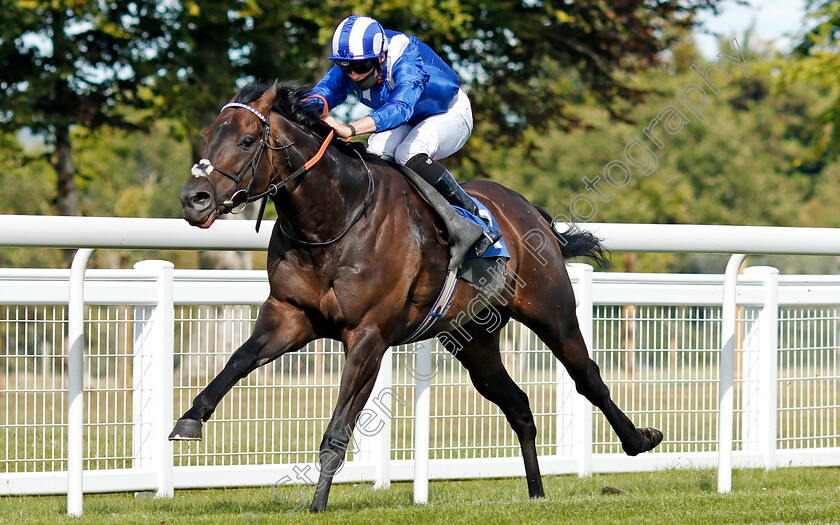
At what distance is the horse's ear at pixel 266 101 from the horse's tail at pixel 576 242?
1792 millimetres

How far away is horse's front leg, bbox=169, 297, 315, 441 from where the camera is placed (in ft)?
13.0

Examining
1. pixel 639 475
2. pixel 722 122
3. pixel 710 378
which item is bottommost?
pixel 639 475

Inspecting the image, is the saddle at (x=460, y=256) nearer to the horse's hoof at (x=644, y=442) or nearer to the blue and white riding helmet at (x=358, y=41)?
the blue and white riding helmet at (x=358, y=41)

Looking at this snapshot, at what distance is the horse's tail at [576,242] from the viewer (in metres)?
5.31

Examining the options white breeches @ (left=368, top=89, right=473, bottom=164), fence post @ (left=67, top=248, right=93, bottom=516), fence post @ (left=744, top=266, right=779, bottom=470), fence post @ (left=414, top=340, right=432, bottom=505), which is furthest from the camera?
fence post @ (left=744, top=266, right=779, bottom=470)

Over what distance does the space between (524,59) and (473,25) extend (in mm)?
1113

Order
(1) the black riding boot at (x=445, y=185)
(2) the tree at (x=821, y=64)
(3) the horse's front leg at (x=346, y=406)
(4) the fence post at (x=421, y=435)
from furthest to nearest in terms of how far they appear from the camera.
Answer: (2) the tree at (x=821, y=64) → (4) the fence post at (x=421, y=435) → (1) the black riding boot at (x=445, y=185) → (3) the horse's front leg at (x=346, y=406)

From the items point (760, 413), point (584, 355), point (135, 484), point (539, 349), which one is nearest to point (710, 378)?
point (760, 413)

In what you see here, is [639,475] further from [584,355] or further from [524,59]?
[524,59]

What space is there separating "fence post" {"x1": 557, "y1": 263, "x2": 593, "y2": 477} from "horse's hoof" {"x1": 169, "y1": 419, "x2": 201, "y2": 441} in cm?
291

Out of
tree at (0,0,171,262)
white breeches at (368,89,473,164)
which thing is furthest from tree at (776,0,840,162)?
white breeches at (368,89,473,164)

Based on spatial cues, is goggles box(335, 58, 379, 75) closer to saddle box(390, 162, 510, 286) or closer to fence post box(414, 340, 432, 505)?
saddle box(390, 162, 510, 286)

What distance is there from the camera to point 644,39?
47.9 ft

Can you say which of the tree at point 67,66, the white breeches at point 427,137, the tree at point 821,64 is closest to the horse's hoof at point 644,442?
the white breeches at point 427,137
